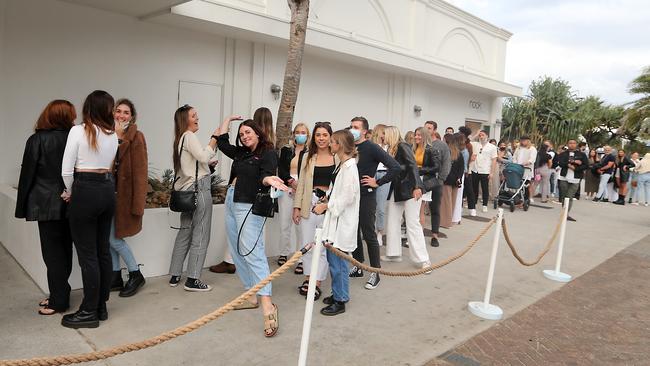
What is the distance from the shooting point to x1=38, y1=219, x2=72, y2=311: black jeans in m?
3.92

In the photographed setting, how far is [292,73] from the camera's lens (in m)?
6.38

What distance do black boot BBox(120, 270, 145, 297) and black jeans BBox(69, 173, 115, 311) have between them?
0.55 m

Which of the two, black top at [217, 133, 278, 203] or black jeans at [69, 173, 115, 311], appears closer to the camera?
black jeans at [69, 173, 115, 311]

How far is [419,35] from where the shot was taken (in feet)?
46.7

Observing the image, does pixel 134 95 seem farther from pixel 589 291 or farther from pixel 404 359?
pixel 589 291

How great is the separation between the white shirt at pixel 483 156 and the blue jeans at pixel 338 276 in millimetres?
7431

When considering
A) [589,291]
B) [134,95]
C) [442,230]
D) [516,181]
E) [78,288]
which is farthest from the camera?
[516,181]

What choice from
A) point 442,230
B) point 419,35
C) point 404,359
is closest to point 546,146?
point 419,35

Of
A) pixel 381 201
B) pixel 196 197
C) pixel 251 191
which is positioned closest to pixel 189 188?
pixel 196 197

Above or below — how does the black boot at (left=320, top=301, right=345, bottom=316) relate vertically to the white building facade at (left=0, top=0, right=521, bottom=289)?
below

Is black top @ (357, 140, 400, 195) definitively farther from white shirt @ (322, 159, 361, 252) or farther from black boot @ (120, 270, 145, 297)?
black boot @ (120, 270, 145, 297)

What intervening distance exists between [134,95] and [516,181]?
9016 millimetres

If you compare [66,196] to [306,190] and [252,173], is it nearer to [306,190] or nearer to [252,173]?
[252,173]

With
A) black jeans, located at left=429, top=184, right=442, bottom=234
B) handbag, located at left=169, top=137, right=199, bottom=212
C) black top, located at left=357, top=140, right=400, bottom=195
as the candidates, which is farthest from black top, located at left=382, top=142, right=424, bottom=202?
handbag, located at left=169, top=137, right=199, bottom=212
